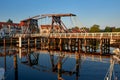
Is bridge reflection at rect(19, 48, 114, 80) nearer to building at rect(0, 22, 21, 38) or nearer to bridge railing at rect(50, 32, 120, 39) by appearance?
bridge railing at rect(50, 32, 120, 39)

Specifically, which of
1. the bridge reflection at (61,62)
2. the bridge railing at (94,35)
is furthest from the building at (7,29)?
the bridge reflection at (61,62)

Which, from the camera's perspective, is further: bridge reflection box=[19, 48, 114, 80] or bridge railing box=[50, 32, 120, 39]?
bridge railing box=[50, 32, 120, 39]

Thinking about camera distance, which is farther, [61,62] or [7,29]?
[7,29]

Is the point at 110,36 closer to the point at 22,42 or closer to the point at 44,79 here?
the point at 44,79

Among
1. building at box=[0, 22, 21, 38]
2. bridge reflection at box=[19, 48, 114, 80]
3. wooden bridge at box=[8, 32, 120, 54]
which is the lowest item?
bridge reflection at box=[19, 48, 114, 80]

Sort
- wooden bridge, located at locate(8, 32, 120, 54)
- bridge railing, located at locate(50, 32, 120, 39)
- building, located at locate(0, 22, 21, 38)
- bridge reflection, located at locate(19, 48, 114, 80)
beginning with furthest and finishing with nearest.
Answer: building, located at locate(0, 22, 21, 38)
wooden bridge, located at locate(8, 32, 120, 54)
bridge railing, located at locate(50, 32, 120, 39)
bridge reflection, located at locate(19, 48, 114, 80)

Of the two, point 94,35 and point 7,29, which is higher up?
point 7,29

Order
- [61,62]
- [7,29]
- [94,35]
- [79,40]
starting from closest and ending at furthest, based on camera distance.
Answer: [61,62] < [94,35] < [79,40] < [7,29]

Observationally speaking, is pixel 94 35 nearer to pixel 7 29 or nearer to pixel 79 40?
pixel 79 40

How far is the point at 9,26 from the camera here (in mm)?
133125

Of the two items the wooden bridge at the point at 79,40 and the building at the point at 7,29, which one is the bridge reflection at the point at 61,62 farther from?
the building at the point at 7,29

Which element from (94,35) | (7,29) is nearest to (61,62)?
(94,35)

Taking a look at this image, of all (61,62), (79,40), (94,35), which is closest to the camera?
(61,62)

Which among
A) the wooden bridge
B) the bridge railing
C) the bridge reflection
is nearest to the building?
the wooden bridge
